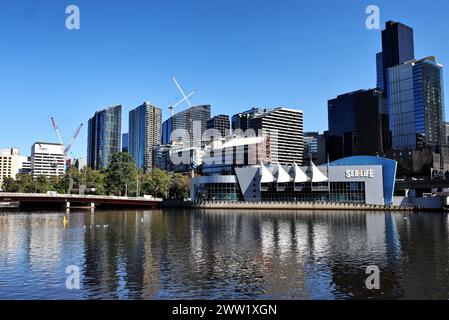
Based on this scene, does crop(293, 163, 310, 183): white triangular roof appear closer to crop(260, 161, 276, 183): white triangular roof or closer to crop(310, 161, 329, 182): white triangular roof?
crop(310, 161, 329, 182): white triangular roof

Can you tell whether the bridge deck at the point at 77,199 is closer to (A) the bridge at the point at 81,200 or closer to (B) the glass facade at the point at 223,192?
(A) the bridge at the point at 81,200

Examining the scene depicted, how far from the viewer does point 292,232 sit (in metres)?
75.7

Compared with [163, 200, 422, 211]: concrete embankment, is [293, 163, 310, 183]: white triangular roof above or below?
above

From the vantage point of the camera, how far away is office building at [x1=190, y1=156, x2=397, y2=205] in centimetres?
15900

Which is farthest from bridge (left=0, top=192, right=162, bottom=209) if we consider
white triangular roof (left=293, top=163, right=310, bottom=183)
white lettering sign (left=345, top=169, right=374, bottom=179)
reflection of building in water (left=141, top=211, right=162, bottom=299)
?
reflection of building in water (left=141, top=211, right=162, bottom=299)

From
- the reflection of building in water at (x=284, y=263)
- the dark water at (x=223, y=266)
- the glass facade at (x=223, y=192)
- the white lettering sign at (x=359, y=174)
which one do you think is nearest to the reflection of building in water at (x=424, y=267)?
the dark water at (x=223, y=266)

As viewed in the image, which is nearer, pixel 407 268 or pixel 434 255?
pixel 407 268

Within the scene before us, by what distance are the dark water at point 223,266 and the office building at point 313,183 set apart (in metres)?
93.5

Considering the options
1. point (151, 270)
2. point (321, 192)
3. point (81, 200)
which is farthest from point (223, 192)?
point (151, 270)

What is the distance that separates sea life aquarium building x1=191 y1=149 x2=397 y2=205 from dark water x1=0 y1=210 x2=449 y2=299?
93.4 m

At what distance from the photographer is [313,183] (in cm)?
16838
